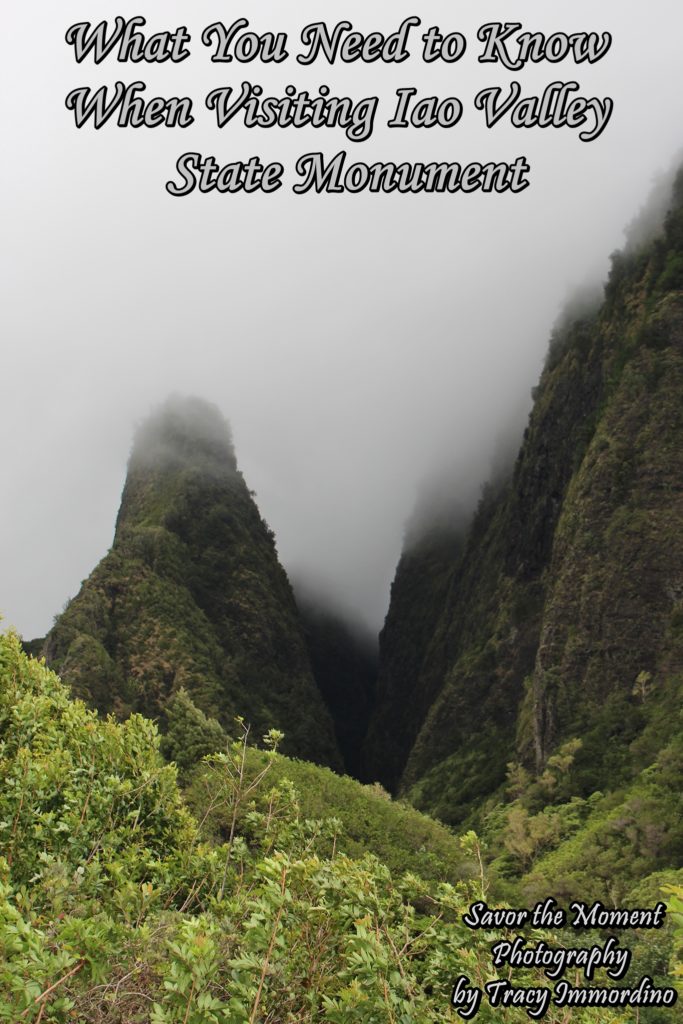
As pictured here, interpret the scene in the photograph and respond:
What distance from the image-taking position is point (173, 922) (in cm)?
394

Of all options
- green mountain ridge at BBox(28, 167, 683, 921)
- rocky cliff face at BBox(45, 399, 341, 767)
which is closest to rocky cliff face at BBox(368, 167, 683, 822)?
green mountain ridge at BBox(28, 167, 683, 921)

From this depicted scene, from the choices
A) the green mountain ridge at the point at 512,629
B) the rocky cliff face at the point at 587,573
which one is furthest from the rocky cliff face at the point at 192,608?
the rocky cliff face at the point at 587,573

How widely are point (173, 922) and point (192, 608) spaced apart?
64.7 metres

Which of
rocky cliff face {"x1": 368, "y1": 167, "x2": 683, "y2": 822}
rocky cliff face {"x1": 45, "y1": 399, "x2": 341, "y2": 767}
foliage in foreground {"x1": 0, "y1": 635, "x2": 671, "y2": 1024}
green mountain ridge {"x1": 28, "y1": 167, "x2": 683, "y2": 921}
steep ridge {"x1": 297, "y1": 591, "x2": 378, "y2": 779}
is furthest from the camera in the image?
steep ridge {"x1": 297, "y1": 591, "x2": 378, "y2": 779}

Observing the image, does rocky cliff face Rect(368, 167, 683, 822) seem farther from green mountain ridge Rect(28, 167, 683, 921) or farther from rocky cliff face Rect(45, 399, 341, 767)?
rocky cliff face Rect(45, 399, 341, 767)

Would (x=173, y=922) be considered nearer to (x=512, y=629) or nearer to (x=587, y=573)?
(x=587, y=573)

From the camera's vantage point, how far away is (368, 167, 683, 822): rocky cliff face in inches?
1467

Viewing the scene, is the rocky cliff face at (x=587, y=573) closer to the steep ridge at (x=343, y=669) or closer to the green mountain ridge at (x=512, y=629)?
the green mountain ridge at (x=512, y=629)

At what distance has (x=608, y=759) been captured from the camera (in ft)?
109

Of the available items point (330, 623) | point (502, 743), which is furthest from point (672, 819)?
point (330, 623)

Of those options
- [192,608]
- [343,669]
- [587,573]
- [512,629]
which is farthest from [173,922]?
[343,669]

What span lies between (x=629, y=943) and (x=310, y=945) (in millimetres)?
16330

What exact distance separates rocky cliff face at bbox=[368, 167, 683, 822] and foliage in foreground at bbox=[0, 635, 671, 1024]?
101ft

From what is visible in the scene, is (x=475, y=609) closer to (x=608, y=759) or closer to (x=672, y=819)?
(x=608, y=759)
